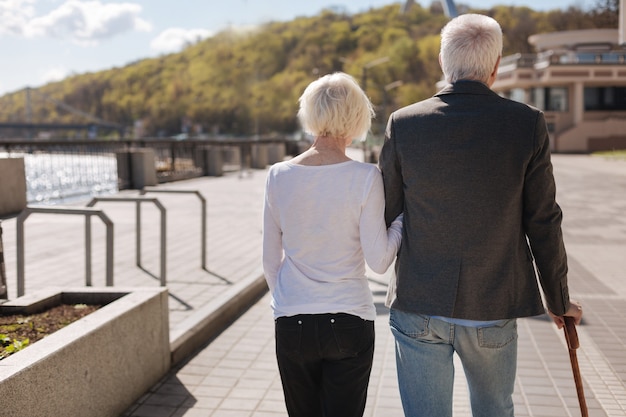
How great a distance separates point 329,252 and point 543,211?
2.28 feet

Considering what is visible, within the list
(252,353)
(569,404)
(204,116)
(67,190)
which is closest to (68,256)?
(252,353)

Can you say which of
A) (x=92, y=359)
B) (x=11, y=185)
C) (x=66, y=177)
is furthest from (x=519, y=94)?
(x=92, y=359)

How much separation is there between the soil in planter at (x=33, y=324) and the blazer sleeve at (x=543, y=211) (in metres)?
2.32

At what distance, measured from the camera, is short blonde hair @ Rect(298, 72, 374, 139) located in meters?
2.48

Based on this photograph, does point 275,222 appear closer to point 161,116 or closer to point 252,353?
point 252,353

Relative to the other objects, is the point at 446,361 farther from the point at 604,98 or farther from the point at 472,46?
the point at 604,98

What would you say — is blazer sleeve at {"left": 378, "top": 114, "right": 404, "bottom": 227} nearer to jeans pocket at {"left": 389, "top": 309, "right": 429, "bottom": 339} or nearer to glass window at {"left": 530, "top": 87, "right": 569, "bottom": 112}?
jeans pocket at {"left": 389, "top": 309, "right": 429, "bottom": 339}

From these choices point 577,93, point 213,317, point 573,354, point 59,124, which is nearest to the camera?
point 573,354

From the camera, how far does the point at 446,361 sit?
7.99 ft

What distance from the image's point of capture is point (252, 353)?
208 inches

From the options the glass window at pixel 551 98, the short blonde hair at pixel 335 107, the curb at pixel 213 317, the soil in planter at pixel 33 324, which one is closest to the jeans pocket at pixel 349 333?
the short blonde hair at pixel 335 107

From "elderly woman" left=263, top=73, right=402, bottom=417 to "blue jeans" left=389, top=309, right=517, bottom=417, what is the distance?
0.15 m

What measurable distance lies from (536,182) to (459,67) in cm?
45

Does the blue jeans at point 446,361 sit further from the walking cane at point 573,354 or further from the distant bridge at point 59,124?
the distant bridge at point 59,124
